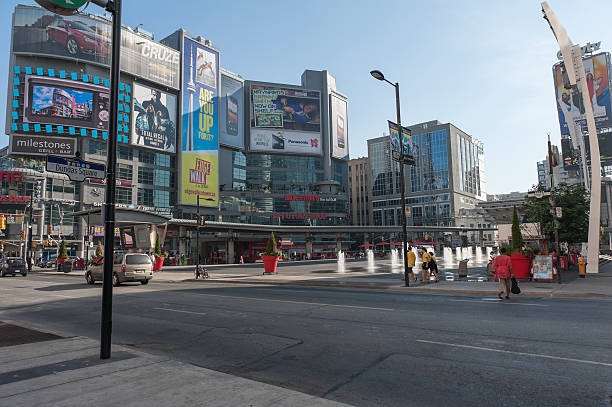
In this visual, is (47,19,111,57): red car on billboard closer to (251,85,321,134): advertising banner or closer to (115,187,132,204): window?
(115,187,132,204): window

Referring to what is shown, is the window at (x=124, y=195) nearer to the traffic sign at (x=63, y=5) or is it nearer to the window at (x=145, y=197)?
the window at (x=145, y=197)

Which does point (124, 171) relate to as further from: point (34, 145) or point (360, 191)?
point (360, 191)

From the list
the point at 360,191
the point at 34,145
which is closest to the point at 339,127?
the point at 360,191

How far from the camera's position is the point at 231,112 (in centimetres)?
9362

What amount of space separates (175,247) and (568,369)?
82857 mm

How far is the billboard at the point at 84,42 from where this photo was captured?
218 feet

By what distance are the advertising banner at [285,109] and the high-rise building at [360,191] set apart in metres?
52.3

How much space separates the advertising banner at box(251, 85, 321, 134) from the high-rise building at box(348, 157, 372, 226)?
52.3 meters

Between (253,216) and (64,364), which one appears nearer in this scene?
(64,364)

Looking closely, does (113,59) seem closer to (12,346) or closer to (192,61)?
(12,346)

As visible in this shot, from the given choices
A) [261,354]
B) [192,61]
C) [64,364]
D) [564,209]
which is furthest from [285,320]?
[192,61]

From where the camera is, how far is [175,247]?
8212 centimetres

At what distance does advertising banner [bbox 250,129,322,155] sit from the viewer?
98500 millimetres

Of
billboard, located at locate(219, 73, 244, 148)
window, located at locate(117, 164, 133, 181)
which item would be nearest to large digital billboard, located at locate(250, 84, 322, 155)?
billboard, located at locate(219, 73, 244, 148)
